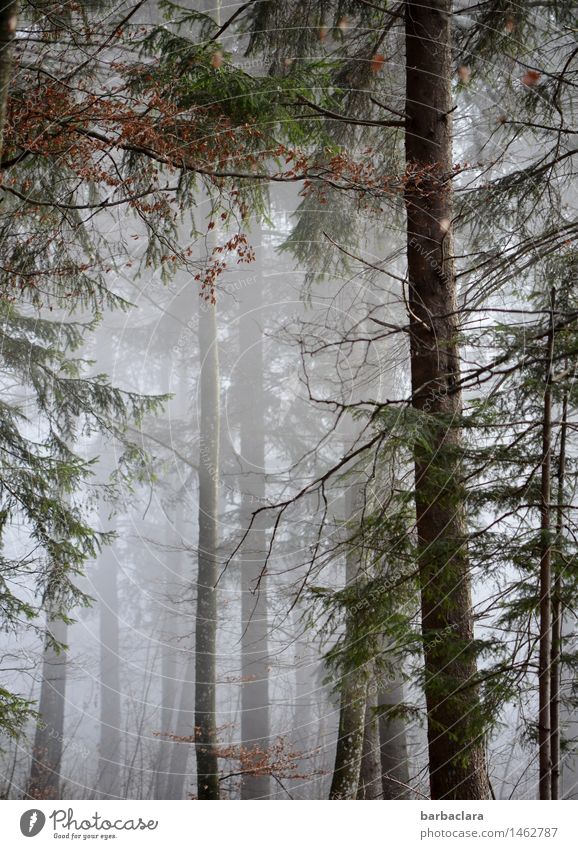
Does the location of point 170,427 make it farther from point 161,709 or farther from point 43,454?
point 161,709

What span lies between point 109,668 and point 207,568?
6.27 metres

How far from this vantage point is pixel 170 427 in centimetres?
878

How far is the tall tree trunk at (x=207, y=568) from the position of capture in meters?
6.57

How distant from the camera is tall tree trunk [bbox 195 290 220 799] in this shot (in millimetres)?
6566

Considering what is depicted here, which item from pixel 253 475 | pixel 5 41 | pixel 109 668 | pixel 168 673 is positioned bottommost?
pixel 168 673

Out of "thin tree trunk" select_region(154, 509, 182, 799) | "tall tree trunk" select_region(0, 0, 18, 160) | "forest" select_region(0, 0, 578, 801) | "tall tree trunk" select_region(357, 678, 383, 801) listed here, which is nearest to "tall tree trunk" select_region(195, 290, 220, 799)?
"forest" select_region(0, 0, 578, 801)

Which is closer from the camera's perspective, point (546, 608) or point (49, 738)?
point (546, 608)

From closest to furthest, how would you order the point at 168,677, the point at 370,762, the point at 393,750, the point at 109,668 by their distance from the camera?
the point at 370,762 → the point at 393,750 → the point at 168,677 → the point at 109,668

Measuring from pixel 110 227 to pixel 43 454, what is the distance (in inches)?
141

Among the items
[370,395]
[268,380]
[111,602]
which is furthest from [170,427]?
[111,602]

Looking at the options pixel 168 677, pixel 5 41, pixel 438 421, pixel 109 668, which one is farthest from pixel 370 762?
pixel 109 668

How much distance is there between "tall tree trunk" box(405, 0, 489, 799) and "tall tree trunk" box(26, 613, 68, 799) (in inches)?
204
